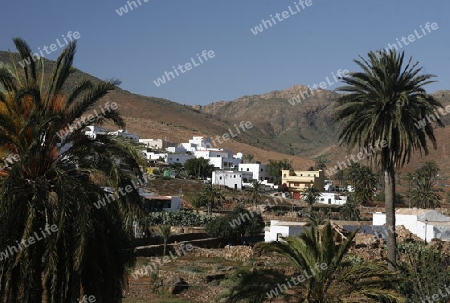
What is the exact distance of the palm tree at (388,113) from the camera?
19500 millimetres

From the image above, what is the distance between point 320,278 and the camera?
13.9 m

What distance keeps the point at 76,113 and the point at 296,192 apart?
88.8m

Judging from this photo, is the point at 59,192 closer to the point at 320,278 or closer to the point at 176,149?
the point at 320,278

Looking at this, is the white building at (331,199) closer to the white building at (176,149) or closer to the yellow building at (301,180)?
the yellow building at (301,180)

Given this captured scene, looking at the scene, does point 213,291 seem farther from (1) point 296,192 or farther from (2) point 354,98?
(1) point 296,192

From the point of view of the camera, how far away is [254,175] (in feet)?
352

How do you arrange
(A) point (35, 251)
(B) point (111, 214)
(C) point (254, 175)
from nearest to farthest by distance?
(A) point (35, 251)
(B) point (111, 214)
(C) point (254, 175)

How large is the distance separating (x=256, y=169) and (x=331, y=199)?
22571 mm

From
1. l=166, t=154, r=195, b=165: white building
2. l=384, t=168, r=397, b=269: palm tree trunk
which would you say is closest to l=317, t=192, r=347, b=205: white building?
l=166, t=154, r=195, b=165: white building

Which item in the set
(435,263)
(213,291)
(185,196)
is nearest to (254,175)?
(185,196)

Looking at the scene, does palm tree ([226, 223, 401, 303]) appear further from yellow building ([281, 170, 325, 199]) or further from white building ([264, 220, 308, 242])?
yellow building ([281, 170, 325, 199])

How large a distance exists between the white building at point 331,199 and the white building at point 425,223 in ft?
117

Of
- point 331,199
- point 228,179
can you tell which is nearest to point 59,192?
point 228,179

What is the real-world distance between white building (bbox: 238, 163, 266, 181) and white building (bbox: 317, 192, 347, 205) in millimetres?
19680
